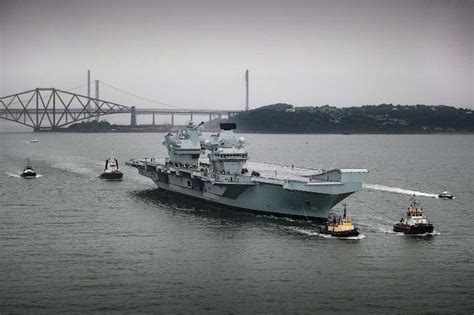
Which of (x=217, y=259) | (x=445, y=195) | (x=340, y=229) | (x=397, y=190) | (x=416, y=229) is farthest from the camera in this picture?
(x=397, y=190)

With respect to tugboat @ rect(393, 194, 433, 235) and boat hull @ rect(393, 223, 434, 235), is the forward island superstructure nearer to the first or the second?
tugboat @ rect(393, 194, 433, 235)

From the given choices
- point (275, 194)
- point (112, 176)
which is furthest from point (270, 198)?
point (112, 176)

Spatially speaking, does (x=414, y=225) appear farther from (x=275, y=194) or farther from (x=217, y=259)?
(x=217, y=259)

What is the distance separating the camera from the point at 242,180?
47750mm

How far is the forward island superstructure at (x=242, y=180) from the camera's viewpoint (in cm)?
4397

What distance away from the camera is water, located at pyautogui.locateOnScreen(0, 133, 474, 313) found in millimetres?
28531

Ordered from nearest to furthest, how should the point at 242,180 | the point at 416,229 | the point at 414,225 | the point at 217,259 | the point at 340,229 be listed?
the point at 217,259, the point at 340,229, the point at 416,229, the point at 414,225, the point at 242,180

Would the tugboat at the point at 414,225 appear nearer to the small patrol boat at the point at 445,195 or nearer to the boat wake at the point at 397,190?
the small patrol boat at the point at 445,195

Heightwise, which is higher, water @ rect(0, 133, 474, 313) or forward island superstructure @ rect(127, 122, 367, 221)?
forward island superstructure @ rect(127, 122, 367, 221)

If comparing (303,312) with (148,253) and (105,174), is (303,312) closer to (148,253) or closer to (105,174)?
(148,253)

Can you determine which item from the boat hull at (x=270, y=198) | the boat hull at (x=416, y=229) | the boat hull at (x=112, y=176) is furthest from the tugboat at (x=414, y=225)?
the boat hull at (x=112, y=176)

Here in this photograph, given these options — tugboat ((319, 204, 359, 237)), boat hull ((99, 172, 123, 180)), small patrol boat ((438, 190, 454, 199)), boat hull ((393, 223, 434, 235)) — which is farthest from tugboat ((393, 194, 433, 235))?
boat hull ((99, 172, 123, 180))

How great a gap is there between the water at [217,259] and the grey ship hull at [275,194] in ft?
3.84

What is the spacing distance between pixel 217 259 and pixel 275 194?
39.3 ft
